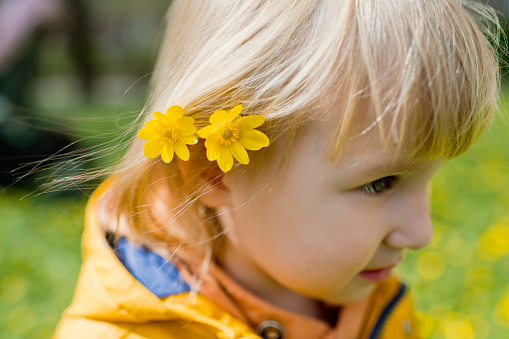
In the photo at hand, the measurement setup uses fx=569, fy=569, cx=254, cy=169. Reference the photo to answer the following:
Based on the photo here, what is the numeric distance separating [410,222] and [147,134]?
0.59m

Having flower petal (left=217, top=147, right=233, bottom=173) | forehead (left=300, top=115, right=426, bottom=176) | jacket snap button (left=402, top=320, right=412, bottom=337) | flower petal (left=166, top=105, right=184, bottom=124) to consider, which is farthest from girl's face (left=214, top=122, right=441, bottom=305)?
jacket snap button (left=402, top=320, right=412, bottom=337)

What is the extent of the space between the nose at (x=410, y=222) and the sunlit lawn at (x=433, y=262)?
24.7 inches

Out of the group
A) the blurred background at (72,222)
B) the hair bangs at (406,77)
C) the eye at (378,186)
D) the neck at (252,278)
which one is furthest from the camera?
the blurred background at (72,222)

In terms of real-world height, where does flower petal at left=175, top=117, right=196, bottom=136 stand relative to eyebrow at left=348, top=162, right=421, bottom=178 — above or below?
above

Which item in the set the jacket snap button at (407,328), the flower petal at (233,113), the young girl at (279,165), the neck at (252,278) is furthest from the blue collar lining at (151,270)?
the jacket snap button at (407,328)

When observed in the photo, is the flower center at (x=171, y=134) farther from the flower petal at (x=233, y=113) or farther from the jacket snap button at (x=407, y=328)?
the jacket snap button at (x=407, y=328)

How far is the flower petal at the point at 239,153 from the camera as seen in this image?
3.58ft

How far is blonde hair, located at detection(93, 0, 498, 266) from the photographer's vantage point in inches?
41.4

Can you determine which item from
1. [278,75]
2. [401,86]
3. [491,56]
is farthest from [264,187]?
[491,56]

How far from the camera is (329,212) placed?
1.19m

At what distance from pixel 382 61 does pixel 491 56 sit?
282 millimetres

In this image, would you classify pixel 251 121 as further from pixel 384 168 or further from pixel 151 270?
pixel 151 270

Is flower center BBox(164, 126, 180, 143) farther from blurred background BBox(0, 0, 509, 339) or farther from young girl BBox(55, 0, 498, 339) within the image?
blurred background BBox(0, 0, 509, 339)

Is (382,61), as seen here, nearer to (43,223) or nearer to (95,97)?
(43,223)
